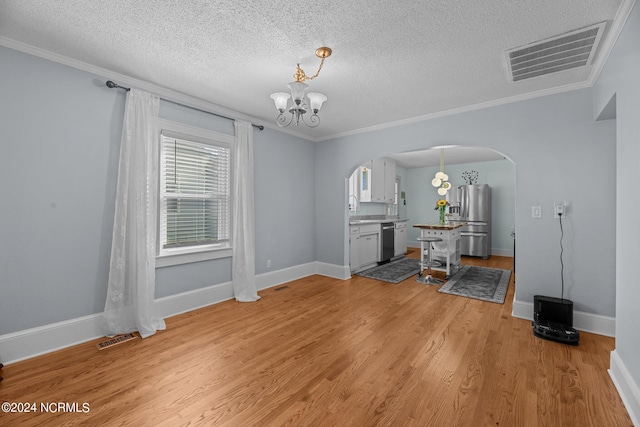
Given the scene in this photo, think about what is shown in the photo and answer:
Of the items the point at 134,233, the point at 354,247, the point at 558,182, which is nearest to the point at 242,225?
the point at 134,233

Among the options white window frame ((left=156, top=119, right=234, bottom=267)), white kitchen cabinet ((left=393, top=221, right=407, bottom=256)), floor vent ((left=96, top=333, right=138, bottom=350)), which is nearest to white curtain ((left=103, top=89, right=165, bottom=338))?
floor vent ((left=96, top=333, right=138, bottom=350))

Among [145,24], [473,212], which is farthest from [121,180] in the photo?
[473,212]

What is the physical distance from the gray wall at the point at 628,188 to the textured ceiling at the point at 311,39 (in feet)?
1.05

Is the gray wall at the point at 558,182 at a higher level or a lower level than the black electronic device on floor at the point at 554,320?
higher

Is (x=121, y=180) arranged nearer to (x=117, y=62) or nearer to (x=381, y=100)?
(x=117, y=62)

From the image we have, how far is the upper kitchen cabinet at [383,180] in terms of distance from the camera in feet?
21.8

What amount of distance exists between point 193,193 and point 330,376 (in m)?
2.63

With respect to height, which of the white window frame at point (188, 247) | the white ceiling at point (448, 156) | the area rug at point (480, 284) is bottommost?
the area rug at point (480, 284)

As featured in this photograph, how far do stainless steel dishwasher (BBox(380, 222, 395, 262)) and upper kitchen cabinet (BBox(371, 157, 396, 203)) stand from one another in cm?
79

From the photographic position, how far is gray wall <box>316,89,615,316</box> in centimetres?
275

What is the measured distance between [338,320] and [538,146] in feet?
9.89

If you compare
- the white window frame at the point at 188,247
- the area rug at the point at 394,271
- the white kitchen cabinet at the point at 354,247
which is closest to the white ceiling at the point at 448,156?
the white kitchen cabinet at the point at 354,247

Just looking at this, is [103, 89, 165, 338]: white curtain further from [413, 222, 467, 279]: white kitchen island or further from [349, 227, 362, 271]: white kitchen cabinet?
[413, 222, 467, 279]: white kitchen island

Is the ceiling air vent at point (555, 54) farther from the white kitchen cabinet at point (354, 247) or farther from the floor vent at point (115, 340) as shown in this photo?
the floor vent at point (115, 340)
